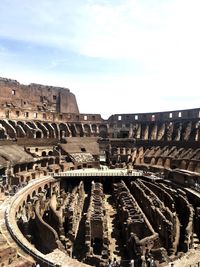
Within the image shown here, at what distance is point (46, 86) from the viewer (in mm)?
63969

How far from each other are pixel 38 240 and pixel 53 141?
3315cm

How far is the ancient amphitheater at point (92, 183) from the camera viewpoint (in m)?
18.2

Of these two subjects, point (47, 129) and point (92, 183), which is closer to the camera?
point (92, 183)

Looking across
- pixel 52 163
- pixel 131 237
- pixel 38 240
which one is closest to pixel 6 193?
pixel 38 240

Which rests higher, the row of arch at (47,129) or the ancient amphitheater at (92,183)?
the row of arch at (47,129)

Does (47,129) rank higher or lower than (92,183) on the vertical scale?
higher

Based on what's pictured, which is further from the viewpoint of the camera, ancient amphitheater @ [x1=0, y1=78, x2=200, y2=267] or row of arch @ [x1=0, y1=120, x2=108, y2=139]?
row of arch @ [x1=0, y1=120, x2=108, y2=139]

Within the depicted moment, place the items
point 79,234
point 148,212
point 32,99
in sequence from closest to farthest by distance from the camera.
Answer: point 79,234 < point 148,212 < point 32,99

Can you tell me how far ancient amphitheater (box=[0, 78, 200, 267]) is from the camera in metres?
18.2

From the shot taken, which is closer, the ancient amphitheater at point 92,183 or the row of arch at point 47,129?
the ancient amphitheater at point 92,183

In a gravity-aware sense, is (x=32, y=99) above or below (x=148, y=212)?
above

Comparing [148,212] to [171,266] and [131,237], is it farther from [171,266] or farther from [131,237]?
[171,266]

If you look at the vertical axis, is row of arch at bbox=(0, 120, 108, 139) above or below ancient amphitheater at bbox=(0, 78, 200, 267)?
above

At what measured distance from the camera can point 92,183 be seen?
37.0 m
